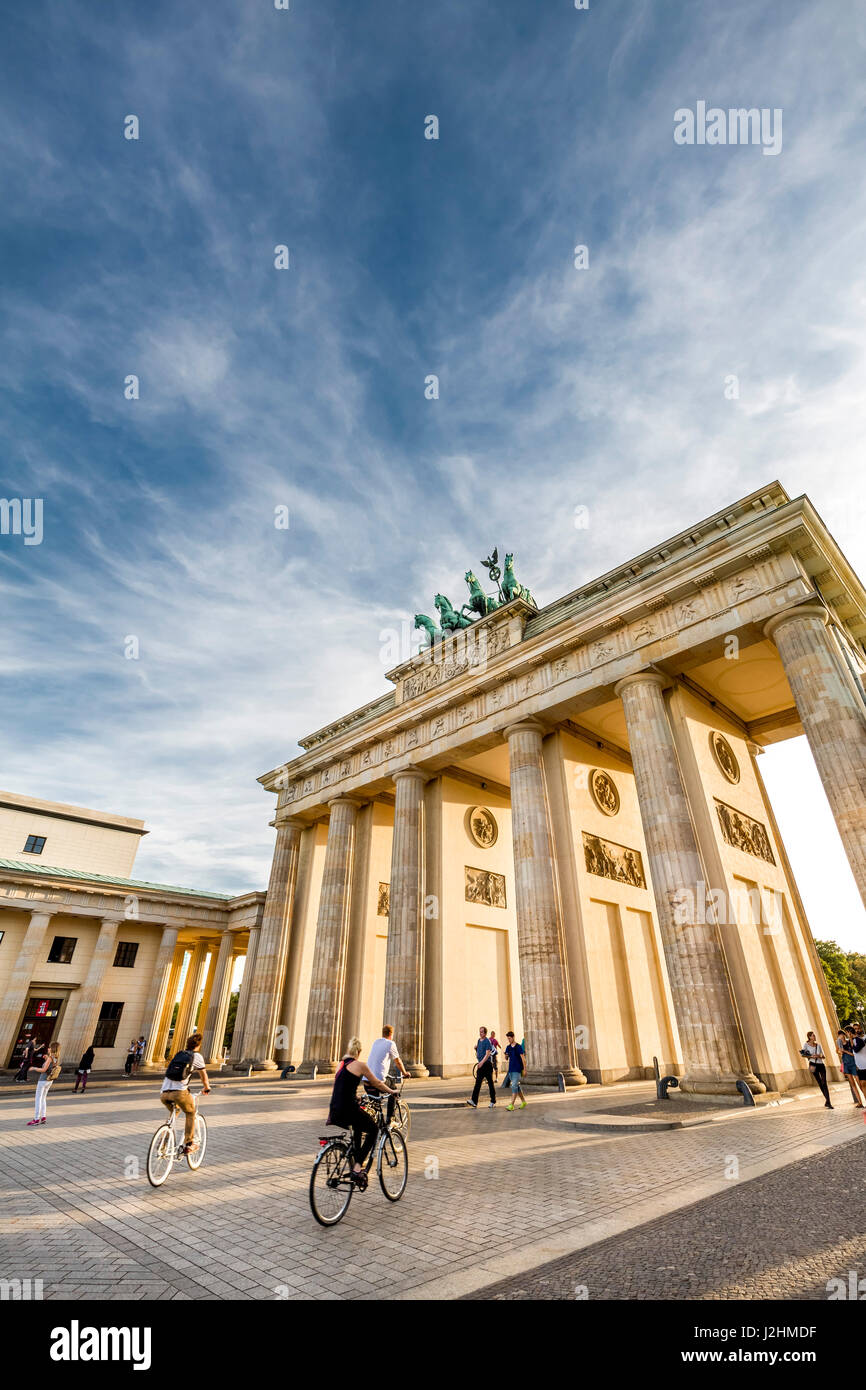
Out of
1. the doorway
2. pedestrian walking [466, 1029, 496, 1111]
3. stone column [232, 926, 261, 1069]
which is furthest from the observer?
the doorway

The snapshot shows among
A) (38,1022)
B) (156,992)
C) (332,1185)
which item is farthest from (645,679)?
(38,1022)

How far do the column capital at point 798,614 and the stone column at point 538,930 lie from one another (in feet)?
26.9

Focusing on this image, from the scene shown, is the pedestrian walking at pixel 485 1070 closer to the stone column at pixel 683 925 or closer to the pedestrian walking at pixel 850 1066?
the stone column at pixel 683 925

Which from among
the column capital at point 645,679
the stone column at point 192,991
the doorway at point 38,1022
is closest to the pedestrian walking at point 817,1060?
the column capital at point 645,679

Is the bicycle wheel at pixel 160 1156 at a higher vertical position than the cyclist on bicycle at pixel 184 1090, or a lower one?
lower

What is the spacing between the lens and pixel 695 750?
61.7ft

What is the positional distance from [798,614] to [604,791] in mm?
10357

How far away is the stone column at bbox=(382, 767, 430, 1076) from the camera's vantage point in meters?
21.6

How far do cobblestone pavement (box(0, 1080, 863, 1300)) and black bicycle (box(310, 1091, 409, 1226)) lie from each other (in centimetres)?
15

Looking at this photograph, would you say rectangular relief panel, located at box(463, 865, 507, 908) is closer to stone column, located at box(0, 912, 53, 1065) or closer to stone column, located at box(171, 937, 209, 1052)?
stone column, located at box(0, 912, 53, 1065)

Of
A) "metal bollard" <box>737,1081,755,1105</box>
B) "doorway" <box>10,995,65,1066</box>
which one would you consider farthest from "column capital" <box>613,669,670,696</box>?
"doorway" <box>10,995,65,1066</box>

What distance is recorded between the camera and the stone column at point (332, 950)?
24.4 metres

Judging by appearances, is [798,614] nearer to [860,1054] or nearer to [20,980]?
[860,1054]
